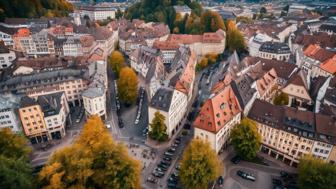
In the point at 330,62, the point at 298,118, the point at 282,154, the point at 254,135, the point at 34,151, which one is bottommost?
the point at 34,151

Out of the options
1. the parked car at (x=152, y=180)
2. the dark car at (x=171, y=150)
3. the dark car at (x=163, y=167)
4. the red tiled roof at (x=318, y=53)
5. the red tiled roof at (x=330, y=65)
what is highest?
the red tiled roof at (x=318, y=53)

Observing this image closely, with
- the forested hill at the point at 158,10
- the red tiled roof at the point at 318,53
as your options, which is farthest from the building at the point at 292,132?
the forested hill at the point at 158,10

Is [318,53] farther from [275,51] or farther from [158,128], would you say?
[158,128]

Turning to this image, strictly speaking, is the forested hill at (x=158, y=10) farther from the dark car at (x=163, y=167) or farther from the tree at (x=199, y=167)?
the tree at (x=199, y=167)

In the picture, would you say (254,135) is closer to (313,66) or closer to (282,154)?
(282,154)

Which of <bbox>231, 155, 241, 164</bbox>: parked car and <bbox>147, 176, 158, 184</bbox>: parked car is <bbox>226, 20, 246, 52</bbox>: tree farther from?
<bbox>147, 176, 158, 184</bbox>: parked car

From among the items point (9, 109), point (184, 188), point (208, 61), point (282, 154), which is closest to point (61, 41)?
point (9, 109)

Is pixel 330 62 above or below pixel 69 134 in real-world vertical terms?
above
